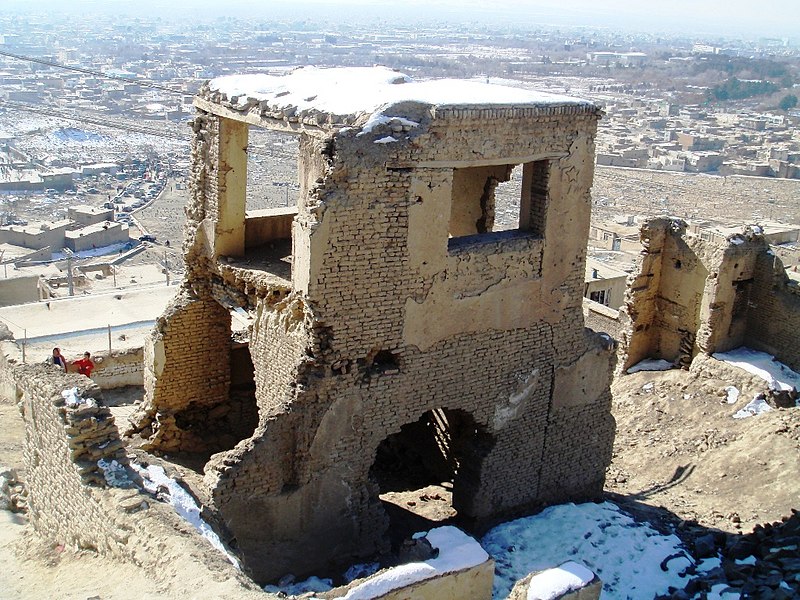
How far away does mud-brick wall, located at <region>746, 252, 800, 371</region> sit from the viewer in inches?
622

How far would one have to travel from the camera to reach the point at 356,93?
8.45 m

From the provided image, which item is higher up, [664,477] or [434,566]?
[434,566]

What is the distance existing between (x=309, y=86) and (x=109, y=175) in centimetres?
5790

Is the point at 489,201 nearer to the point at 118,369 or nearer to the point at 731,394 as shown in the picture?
the point at 731,394

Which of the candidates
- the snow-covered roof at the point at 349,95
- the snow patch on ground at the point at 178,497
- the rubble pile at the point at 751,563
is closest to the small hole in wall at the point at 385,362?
the snow patch on ground at the point at 178,497

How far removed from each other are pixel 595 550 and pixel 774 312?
8575mm

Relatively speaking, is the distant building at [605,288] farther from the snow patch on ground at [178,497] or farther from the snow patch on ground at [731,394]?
the snow patch on ground at [178,497]

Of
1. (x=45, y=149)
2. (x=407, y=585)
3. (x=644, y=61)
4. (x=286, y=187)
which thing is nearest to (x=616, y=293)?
(x=407, y=585)

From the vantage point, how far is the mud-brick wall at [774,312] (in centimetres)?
1579

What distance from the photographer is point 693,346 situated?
1669 centimetres

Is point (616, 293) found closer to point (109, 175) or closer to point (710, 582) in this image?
point (710, 582)

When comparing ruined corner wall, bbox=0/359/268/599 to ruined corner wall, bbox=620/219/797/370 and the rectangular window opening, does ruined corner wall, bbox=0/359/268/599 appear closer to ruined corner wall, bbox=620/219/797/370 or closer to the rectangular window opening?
the rectangular window opening

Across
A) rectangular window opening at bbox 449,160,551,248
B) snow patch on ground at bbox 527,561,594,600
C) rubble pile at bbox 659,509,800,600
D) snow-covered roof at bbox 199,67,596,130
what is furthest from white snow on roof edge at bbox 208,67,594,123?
rubble pile at bbox 659,509,800,600

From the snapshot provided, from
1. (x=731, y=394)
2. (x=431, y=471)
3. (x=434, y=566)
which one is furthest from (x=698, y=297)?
(x=434, y=566)
